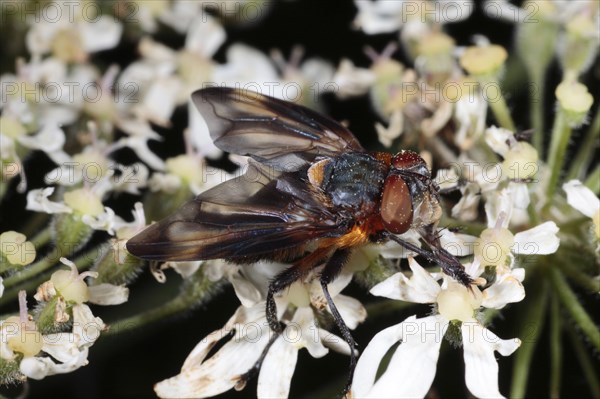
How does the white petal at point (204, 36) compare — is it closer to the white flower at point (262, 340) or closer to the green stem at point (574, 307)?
the white flower at point (262, 340)

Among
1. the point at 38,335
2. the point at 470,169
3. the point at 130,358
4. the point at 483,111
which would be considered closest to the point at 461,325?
the point at 470,169

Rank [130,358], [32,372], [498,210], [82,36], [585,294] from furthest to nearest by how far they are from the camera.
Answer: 1. [82,36]
2. [130,358]
3. [585,294]
4. [498,210]
5. [32,372]

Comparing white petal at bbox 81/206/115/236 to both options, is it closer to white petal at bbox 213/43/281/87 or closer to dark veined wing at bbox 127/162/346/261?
dark veined wing at bbox 127/162/346/261

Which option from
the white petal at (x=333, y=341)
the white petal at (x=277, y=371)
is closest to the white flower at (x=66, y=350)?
the white petal at (x=277, y=371)

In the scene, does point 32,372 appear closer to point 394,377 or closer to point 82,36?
point 394,377

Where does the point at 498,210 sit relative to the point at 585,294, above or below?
above

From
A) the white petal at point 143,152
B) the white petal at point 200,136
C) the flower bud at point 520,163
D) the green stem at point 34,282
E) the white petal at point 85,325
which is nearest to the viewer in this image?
the white petal at point 85,325

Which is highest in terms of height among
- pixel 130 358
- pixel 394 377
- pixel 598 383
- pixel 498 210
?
pixel 498 210

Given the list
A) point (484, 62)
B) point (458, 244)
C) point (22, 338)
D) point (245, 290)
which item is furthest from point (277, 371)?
point (484, 62)
